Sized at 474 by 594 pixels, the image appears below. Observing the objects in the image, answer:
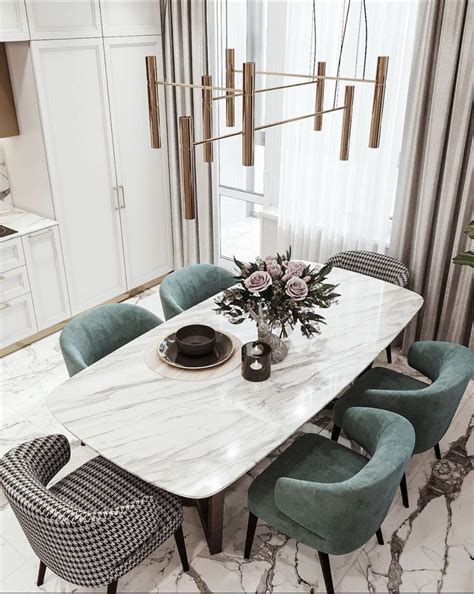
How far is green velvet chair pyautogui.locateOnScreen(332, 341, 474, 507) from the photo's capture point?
8.21 ft

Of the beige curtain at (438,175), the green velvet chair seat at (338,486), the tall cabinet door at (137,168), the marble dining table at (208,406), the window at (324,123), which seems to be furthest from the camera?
the tall cabinet door at (137,168)

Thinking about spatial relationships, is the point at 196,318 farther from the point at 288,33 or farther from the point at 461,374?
the point at 288,33

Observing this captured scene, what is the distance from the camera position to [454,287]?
3727 mm

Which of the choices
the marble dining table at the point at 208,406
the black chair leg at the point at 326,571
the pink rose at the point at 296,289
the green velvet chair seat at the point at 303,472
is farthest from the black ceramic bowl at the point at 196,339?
the black chair leg at the point at 326,571

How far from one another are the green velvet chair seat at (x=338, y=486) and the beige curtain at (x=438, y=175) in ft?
5.24

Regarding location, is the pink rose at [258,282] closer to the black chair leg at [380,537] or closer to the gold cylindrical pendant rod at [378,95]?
the gold cylindrical pendant rod at [378,95]

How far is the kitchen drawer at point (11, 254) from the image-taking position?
3.87 m

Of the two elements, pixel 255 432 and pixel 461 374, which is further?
pixel 461 374

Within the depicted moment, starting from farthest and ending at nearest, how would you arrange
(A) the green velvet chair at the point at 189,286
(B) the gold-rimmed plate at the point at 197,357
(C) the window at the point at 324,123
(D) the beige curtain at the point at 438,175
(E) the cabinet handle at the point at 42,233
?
(E) the cabinet handle at the point at 42,233, (C) the window at the point at 324,123, (A) the green velvet chair at the point at 189,286, (D) the beige curtain at the point at 438,175, (B) the gold-rimmed plate at the point at 197,357

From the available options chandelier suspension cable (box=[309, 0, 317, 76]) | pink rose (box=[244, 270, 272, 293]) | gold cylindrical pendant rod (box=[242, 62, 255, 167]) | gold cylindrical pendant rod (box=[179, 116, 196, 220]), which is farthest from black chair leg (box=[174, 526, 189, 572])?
chandelier suspension cable (box=[309, 0, 317, 76])

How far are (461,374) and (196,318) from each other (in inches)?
52.9

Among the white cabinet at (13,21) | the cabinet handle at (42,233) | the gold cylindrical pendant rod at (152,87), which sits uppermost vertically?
the white cabinet at (13,21)

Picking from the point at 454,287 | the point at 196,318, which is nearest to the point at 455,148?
the point at 454,287

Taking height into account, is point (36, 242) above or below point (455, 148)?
below
